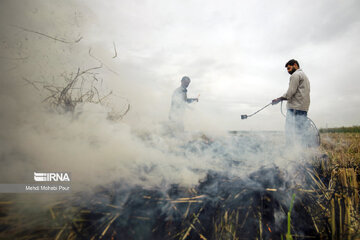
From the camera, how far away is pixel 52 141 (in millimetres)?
2615

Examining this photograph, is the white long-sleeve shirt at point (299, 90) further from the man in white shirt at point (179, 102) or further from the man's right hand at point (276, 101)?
the man in white shirt at point (179, 102)

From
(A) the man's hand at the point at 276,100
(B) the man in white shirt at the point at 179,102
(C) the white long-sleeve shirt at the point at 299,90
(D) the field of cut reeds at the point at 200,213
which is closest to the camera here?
(D) the field of cut reeds at the point at 200,213

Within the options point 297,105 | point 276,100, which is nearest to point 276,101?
point 276,100

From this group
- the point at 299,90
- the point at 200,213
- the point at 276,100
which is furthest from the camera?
the point at 276,100

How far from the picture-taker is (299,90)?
408cm

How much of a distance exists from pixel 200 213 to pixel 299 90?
4.05m

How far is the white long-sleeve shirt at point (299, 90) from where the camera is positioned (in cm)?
405

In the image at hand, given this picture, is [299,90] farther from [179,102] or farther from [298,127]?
[179,102]

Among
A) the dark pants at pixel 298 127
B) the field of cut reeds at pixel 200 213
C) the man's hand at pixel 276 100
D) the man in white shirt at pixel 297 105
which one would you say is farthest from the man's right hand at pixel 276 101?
the field of cut reeds at pixel 200 213

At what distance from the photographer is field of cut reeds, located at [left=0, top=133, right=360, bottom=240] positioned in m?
1.34

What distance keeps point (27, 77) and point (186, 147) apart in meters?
3.40

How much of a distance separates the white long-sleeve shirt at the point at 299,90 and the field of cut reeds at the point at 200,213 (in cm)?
275

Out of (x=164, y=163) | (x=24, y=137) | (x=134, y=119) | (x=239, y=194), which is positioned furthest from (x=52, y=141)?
(x=239, y=194)

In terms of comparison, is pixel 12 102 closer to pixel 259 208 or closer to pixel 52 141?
pixel 52 141
